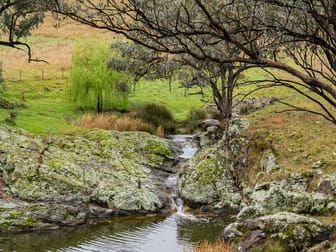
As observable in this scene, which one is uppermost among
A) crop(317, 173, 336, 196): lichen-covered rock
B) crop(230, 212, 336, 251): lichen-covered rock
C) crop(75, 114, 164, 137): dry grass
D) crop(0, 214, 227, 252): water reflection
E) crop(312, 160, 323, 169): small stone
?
crop(75, 114, 164, 137): dry grass

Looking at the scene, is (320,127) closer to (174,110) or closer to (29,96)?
(174,110)

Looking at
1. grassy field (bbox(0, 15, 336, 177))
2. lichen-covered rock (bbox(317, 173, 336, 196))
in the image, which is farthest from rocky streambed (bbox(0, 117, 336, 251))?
grassy field (bbox(0, 15, 336, 177))

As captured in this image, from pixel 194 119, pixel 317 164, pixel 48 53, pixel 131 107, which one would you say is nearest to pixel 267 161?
pixel 317 164

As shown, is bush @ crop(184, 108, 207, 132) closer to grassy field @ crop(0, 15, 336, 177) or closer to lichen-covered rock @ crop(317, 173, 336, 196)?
grassy field @ crop(0, 15, 336, 177)

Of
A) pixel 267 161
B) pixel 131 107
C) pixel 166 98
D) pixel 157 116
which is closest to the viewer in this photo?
pixel 267 161

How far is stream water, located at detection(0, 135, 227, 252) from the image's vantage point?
61.0 feet

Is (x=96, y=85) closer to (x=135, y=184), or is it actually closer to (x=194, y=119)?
(x=194, y=119)

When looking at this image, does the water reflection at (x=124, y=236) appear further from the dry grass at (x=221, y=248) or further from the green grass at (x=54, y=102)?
the green grass at (x=54, y=102)

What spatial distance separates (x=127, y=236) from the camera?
20156mm

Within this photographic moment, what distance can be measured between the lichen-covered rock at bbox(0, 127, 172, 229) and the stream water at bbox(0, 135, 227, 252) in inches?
46.7

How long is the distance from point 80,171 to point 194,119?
18.7 m

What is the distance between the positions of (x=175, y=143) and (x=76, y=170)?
433 inches

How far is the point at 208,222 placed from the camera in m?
22.2

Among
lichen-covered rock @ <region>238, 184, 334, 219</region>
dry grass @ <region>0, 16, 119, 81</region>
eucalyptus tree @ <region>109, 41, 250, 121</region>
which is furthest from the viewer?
dry grass @ <region>0, 16, 119, 81</region>
